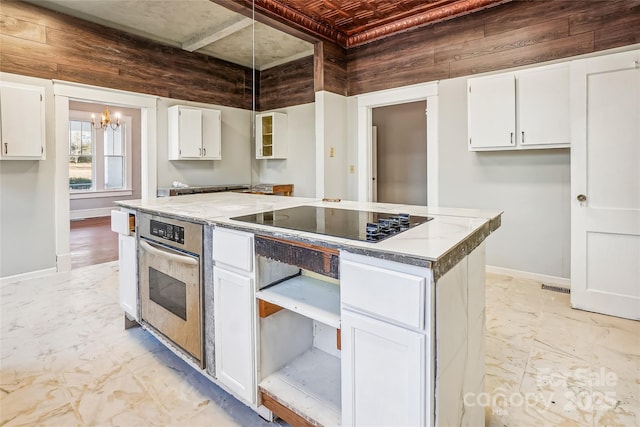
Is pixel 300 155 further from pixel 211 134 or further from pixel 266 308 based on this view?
pixel 266 308

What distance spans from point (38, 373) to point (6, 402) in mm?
250

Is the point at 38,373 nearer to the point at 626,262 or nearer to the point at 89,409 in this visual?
the point at 89,409

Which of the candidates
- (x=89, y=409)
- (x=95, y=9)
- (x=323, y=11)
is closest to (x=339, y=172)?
(x=323, y=11)

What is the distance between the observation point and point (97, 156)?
7.77 meters

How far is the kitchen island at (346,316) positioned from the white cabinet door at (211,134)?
3320 millimetres

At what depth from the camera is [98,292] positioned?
3.30m

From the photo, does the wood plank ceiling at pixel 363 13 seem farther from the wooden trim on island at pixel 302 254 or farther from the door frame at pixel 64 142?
the wooden trim on island at pixel 302 254

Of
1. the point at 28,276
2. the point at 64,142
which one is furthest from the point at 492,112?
the point at 28,276

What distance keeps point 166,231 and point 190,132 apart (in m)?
3.34

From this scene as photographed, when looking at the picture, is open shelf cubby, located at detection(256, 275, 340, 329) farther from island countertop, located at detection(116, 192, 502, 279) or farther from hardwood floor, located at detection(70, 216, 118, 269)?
hardwood floor, located at detection(70, 216, 118, 269)

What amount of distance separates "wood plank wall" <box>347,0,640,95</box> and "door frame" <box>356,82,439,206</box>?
104 mm

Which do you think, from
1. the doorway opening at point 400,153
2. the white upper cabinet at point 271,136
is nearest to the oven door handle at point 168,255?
the white upper cabinet at point 271,136

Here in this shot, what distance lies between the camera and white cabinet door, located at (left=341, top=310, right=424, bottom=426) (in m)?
0.96

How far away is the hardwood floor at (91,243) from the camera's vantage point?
4.43 meters
